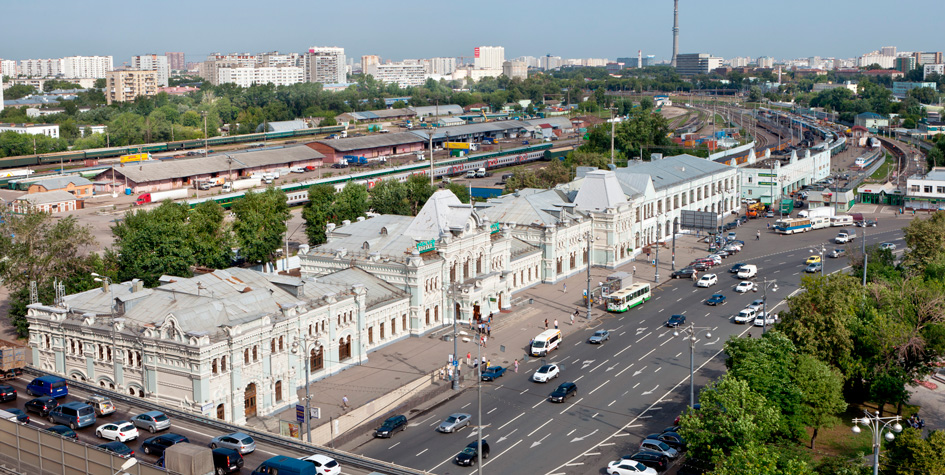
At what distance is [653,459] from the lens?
149 feet

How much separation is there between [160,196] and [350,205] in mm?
50583

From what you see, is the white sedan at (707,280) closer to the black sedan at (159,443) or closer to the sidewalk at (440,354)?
the sidewalk at (440,354)

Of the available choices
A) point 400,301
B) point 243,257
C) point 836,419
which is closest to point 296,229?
point 243,257

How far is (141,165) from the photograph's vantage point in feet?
476

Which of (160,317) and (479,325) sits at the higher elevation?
(160,317)

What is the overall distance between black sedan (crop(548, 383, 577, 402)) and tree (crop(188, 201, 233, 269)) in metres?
36.8

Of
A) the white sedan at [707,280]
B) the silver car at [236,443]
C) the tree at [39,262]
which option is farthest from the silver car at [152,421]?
the white sedan at [707,280]

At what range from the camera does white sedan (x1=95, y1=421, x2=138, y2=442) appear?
41.0 metres

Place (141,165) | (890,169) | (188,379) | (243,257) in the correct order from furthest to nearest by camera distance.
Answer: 1. (890,169)
2. (141,165)
3. (243,257)
4. (188,379)

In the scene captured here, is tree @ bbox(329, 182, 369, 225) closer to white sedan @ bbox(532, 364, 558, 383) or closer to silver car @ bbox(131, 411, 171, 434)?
white sedan @ bbox(532, 364, 558, 383)

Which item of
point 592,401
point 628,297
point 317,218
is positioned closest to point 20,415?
point 592,401

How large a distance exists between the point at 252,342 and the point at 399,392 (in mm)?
9530

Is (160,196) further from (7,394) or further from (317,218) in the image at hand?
(7,394)

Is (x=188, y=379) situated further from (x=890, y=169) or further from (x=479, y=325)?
(x=890, y=169)
